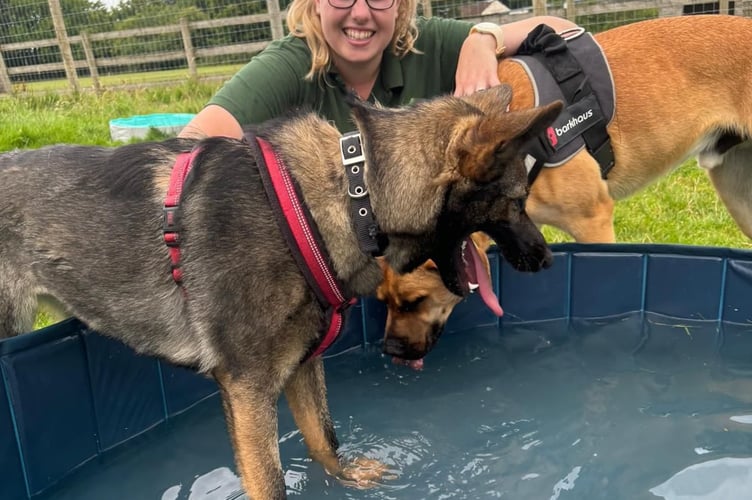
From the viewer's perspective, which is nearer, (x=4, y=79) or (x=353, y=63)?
(x=353, y=63)

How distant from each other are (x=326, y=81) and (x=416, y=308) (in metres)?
1.36

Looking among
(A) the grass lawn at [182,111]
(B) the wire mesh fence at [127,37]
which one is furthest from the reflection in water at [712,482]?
(B) the wire mesh fence at [127,37]

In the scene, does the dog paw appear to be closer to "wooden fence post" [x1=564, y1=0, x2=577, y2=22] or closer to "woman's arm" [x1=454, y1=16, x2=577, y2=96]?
"woman's arm" [x1=454, y1=16, x2=577, y2=96]

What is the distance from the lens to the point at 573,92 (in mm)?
3834

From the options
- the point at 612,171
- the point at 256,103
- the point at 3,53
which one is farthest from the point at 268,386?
the point at 3,53

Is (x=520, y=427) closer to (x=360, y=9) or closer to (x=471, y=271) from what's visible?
(x=471, y=271)

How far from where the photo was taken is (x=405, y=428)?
3387 millimetres

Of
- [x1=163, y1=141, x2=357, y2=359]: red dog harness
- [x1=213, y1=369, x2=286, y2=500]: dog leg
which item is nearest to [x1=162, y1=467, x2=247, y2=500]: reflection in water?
[x1=213, y1=369, x2=286, y2=500]: dog leg

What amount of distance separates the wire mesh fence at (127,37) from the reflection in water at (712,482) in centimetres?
978

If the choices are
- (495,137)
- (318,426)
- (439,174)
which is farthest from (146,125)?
(495,137)

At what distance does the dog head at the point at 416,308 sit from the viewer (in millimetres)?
3172

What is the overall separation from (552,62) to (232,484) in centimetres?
263

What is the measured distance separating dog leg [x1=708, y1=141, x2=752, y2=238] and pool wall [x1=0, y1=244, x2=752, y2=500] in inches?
33.3

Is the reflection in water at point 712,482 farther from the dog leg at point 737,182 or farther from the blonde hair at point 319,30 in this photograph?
the blonde hair at point 319,30
